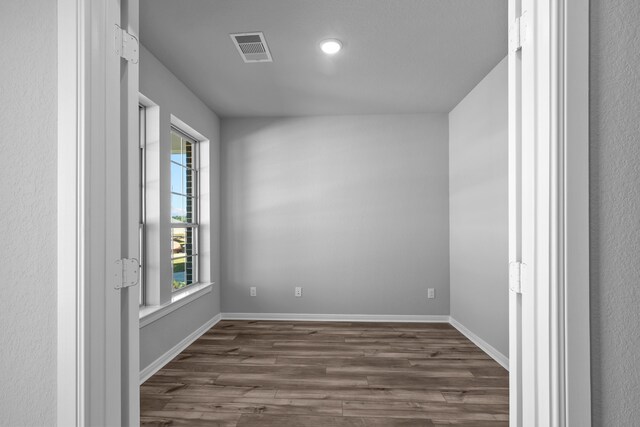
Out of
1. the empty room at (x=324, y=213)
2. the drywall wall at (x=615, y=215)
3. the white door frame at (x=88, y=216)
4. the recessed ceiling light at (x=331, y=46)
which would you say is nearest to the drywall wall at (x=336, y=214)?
the empty room at (x=324, y=213)

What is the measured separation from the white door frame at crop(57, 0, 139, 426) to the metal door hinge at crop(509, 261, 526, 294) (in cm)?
114

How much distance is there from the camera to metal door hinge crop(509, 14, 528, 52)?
958mm

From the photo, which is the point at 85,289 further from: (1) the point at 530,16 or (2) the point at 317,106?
(2) the point at 317,106

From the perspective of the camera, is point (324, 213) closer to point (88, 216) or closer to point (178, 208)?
point (178, 208)

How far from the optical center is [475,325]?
367 cm

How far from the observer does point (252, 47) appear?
2.77m

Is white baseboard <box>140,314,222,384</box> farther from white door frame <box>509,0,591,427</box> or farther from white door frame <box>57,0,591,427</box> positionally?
white door frame <box>509,0,591,427</box>

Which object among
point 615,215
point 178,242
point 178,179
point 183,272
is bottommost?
point 183,272

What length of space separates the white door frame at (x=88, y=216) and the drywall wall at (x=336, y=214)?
352cm

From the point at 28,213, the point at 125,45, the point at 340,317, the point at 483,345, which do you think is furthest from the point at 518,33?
the point at 340,317

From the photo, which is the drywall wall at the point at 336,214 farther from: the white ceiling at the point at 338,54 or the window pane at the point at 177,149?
the window pane at the point at 177,149

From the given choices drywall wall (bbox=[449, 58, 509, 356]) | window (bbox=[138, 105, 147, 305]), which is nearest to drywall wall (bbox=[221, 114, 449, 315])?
drywall wall (bbox=[449, 58, 509, 356])

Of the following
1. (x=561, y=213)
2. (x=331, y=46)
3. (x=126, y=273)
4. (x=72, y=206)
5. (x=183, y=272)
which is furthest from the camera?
(x=183, y=272)

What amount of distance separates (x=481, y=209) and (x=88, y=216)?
3.38 m
